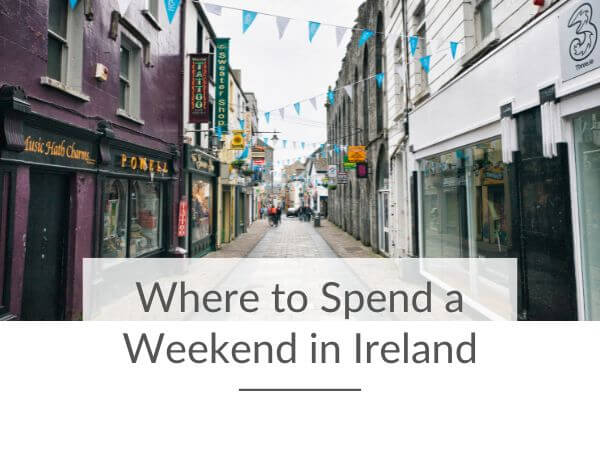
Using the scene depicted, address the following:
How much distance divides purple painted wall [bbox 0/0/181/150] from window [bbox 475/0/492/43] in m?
7.23

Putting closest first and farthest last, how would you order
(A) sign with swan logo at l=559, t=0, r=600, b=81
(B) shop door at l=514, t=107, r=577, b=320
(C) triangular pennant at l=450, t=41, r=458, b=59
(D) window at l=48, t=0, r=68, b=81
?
1. (A) sign with swan logo at l=559, t=0, r=600, b=81
2. (B) shop door at l=514, t=107, r=577, b=320
3. (D) window at l=48, t=0, r=68, b=81
4. (C) triangular pennant at l=450, t=41, r=458, b=59

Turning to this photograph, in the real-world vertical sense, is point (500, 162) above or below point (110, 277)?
above

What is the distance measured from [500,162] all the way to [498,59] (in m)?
1.60

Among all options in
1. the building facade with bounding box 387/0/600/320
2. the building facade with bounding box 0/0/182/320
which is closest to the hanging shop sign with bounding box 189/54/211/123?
the building facade with bounding box 0/0/182/320

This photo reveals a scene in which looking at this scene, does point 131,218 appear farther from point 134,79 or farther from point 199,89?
point 199,89

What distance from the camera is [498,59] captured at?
5.16 metres

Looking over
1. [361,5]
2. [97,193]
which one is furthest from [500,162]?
[361,5]

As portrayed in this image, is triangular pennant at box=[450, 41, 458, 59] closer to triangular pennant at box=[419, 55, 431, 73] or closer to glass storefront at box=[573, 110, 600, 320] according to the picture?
triangular pennant at box=[419, 55, 431, 73]

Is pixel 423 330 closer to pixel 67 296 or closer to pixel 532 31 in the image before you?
pixel 532 31

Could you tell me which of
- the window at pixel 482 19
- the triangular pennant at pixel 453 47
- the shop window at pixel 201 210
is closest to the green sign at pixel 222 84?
the shop window at pixel 201 210

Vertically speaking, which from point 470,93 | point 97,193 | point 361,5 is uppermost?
point 361,5

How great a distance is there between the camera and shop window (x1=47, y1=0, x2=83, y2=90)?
224 inches

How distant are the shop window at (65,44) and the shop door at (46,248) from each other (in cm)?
173

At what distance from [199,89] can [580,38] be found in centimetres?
983
